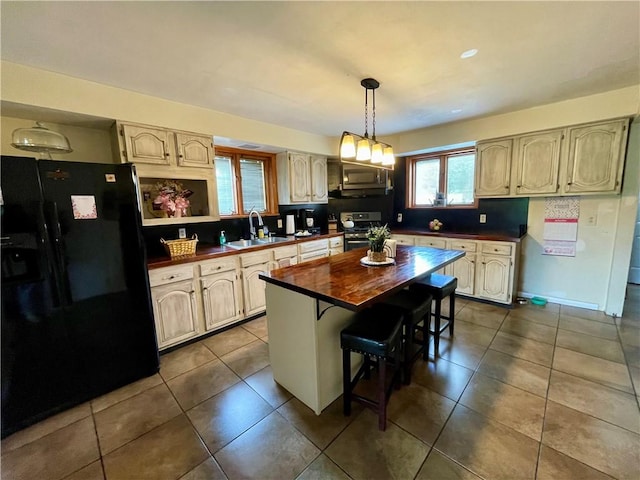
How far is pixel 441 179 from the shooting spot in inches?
165

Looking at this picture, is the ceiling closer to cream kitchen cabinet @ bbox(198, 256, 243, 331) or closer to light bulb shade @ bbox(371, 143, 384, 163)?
light bulb shade @ bbox(371, 143, 384, 163)

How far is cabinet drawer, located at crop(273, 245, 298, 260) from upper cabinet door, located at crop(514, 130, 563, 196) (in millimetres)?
2897

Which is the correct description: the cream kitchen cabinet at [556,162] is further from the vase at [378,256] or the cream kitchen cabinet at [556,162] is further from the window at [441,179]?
the vase at [378,256]

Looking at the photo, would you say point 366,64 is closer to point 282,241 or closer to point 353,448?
point 282,241

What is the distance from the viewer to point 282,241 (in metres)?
3.45

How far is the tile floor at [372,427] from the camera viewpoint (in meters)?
1.43

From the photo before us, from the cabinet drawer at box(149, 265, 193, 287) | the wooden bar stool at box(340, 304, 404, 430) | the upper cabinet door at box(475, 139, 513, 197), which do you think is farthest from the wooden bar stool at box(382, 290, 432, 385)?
the upper cabinet door at box(475, 139, 513, 197)

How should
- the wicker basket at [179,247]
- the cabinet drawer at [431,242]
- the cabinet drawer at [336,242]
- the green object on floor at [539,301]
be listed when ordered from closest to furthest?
the wicker basket at [179,247]
the green object on floor at [539,301]
the cabinet drawer at [431,242]
the cabinet drawer at [336,242]

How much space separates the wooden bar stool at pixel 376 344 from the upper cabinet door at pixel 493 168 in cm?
259

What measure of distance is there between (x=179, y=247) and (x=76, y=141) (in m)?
1.31

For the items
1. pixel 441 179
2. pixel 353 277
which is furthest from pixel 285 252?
pixel 441 179

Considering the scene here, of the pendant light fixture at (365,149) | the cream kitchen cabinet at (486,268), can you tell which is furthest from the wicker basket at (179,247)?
the cream kitchen cabinet at (486,268)

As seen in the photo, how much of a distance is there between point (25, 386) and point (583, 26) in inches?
162

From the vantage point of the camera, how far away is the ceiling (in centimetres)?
142
